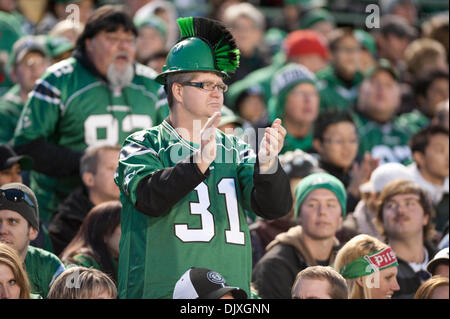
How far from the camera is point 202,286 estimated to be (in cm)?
472

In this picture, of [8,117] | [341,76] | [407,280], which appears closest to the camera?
[407,280]

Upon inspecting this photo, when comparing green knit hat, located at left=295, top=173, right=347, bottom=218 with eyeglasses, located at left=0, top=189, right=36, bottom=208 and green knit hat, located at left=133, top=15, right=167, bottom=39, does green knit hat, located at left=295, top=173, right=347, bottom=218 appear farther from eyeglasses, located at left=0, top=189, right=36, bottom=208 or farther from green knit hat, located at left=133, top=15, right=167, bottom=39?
green knit hat, located at left=133, top=15, right=167, bottom=39

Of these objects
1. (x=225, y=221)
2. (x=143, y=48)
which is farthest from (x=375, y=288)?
(x=143, y=48)

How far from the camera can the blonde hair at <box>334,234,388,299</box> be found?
6.15 m

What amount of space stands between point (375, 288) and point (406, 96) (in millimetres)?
5962

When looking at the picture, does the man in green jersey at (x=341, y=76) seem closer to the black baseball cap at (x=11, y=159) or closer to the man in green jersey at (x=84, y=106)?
the man in green jersey at (x=84, y=106)

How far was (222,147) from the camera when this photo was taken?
5199 millimetres

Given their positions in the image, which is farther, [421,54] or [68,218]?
[421,54]

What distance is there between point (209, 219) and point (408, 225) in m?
2.72

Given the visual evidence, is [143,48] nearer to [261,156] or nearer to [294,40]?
[294,40]

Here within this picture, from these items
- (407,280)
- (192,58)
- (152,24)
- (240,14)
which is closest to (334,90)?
(240,14)

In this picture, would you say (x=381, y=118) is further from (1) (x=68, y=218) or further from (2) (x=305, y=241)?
(1) (x=68, y=218)

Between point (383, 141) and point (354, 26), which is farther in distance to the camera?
point (354, 26)
